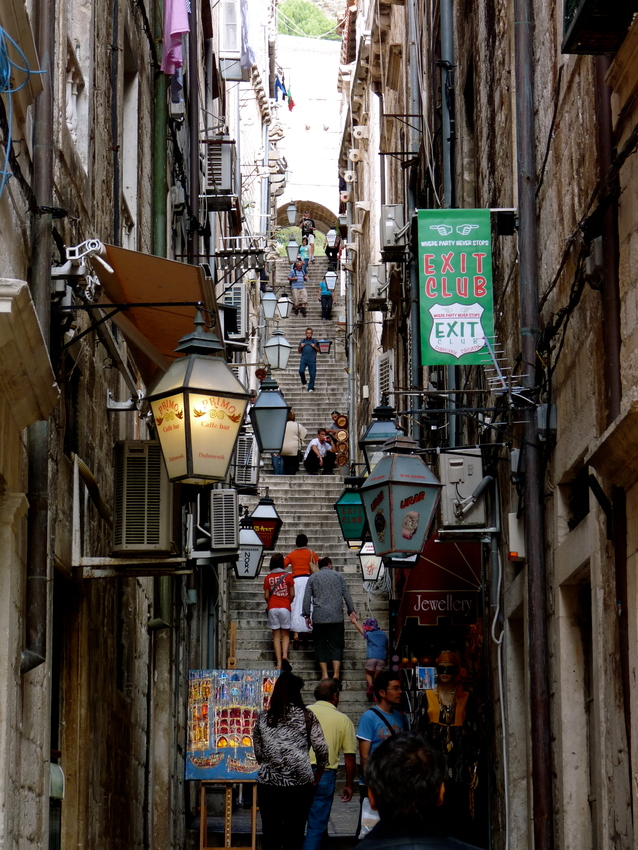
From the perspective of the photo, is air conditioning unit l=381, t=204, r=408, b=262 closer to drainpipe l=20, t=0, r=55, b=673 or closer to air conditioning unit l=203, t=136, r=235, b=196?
air conditioning unit l=203, t=136, r=235, b=196

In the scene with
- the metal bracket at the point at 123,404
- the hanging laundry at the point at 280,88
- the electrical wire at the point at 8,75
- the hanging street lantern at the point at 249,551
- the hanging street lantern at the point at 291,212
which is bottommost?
the hanging street lantern at the point at 249,551

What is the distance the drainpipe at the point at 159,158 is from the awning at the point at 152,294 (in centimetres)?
455

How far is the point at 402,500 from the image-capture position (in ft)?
32.3

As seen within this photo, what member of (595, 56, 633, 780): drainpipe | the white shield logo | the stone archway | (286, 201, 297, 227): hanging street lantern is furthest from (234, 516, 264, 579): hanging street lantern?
the stone archway

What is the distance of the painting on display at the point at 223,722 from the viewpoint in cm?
1224

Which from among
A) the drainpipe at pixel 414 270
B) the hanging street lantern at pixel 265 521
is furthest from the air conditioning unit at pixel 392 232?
the hanging street lantern at pixel 265 521

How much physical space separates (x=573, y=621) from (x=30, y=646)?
3.08 metres

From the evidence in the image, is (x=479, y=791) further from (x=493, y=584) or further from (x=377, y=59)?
(x=377, y=59)

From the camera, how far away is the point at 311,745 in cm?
1020

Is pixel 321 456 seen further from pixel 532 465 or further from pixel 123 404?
pixel 532 465

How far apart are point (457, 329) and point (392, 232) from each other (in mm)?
7853

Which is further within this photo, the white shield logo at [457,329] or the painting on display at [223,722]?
the painting on display at [223,722]

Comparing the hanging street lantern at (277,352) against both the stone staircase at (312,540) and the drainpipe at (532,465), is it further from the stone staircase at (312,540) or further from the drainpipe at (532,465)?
the drainpipe at (532,465)

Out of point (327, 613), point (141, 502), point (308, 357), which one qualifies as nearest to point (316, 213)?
point (308, 357)
